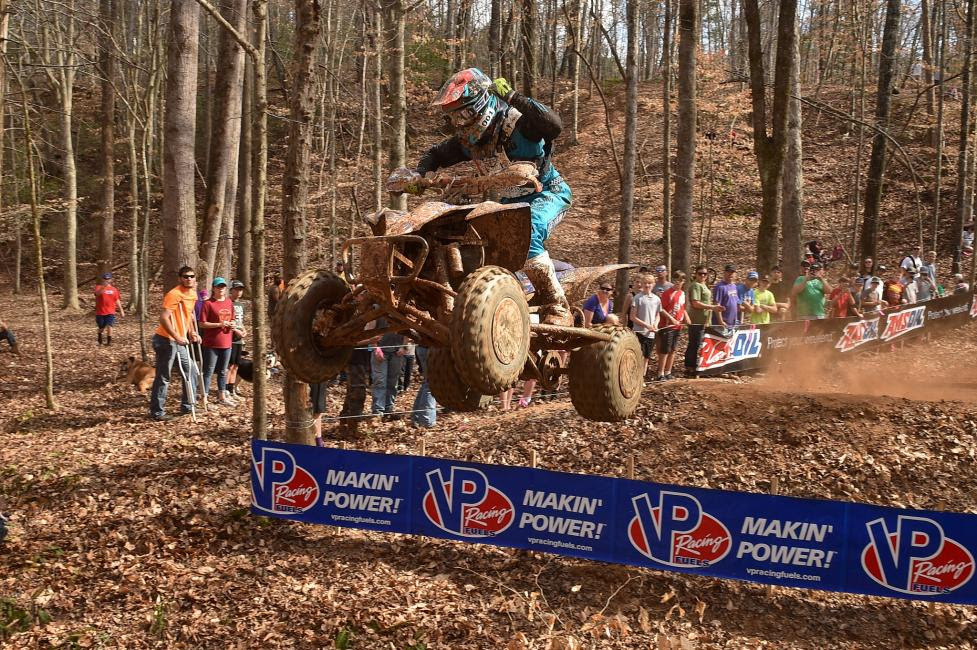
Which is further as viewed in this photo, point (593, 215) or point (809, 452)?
point (593, 215)

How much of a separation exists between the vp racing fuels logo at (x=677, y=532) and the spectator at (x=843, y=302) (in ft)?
33.5

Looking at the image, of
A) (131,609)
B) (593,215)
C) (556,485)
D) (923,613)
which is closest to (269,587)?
(131,609)

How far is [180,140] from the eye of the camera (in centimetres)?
1213

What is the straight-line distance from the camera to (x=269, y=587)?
24.4ft

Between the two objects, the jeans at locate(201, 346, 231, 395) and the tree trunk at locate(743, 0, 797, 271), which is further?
the tree trunk at locate(743, 0, 797, 271)

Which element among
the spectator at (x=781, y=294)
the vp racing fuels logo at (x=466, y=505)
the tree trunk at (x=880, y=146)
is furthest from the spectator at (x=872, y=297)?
the vp racing fuels logo at (x=466, y=505)

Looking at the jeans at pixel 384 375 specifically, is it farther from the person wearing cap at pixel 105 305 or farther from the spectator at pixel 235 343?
the person wearing cap at pixel 105 305

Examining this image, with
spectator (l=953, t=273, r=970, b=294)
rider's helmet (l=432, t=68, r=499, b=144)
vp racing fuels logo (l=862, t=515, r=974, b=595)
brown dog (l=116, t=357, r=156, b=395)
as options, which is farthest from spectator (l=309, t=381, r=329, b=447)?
spectator (l=953, t=273, r=970, b=294)

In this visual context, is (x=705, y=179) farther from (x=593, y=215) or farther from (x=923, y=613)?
(x=923, y=613)

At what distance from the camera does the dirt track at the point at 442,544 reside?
6977mm

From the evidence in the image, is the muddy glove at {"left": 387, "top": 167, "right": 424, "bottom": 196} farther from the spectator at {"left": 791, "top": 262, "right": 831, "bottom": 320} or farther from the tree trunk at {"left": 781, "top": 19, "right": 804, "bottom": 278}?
the tree trunk at {"left": 781, "top": 19, "right": 804, "bottom": 278}

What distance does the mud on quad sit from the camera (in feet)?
15.2

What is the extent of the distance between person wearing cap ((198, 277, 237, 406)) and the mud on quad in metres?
5.93

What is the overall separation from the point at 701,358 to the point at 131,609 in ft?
28.6
